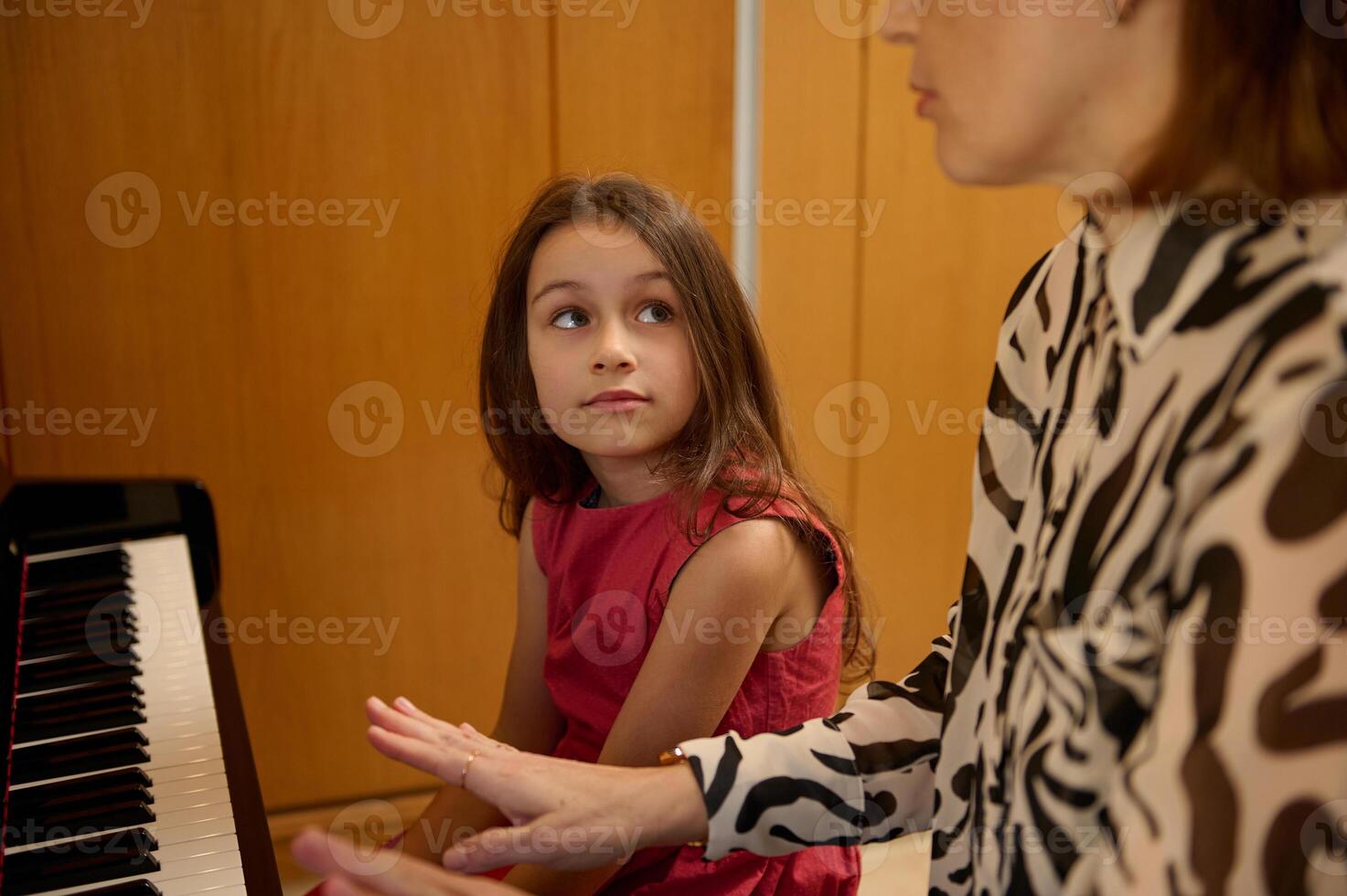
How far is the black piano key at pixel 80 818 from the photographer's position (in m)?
0.87

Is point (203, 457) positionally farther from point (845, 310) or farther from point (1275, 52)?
point (1275, 52)

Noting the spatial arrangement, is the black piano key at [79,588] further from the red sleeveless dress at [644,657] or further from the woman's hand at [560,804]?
the woman's hand at [560,804]

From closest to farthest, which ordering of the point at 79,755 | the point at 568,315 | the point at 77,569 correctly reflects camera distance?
the point at 79,755 < the point at 568,315 < the point at 77,569

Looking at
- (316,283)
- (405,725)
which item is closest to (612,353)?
(405,725)

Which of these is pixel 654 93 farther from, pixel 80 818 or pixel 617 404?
pixel 80 818

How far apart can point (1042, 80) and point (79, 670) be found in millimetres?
1066

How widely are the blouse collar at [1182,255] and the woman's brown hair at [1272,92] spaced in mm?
20

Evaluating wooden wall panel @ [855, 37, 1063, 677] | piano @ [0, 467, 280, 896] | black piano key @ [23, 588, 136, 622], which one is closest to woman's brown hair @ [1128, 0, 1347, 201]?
piano @ [0, 467, 280, 896]

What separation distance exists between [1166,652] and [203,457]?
→ 1.93m

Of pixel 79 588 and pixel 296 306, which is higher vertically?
pixel 296 306

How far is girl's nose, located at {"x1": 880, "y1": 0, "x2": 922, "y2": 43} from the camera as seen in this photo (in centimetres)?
66

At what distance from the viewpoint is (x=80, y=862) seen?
84 centimetres

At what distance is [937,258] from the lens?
247cm

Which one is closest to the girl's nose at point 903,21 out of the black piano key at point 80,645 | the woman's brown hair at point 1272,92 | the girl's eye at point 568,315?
the woman's brown hair at point 1272,92
